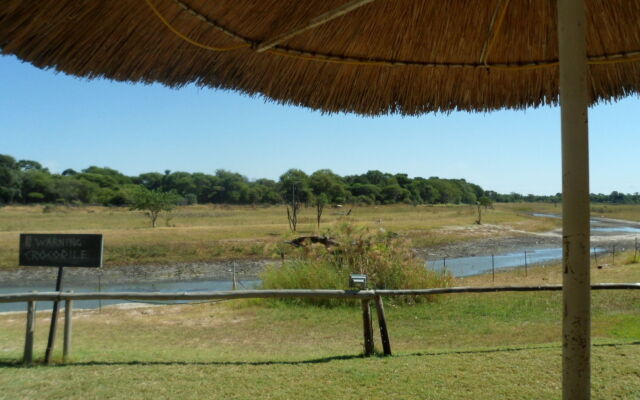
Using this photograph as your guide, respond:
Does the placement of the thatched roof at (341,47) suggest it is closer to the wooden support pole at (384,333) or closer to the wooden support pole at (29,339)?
the wooden support pole at (384,333)

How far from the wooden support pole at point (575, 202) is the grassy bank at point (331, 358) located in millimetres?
2053

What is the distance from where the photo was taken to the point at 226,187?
70000mm

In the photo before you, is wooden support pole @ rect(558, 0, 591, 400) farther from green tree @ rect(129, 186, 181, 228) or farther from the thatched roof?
green tree @ rect(129, 186, 181, 228)

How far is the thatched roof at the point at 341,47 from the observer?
5.83 ft

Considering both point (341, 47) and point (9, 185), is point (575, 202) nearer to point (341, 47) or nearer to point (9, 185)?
point (341, 47)

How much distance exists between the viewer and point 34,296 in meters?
4.32

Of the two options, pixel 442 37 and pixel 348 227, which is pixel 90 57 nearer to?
pixel 442 37

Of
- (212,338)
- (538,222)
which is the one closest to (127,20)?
(212,338)

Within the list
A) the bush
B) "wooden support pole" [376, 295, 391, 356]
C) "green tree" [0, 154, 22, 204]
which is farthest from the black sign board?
"green tree" [0, 154, 22, 204]

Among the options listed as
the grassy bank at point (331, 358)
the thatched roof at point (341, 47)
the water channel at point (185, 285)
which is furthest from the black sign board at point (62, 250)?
the water channel at point (185, 285)

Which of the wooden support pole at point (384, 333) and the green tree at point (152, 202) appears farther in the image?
the green tree at point (152, 202)

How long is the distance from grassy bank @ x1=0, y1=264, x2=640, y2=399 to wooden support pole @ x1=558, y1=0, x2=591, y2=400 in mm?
2053

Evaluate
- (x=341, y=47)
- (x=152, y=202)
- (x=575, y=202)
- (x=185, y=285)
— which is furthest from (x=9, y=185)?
(x=575, y=202)

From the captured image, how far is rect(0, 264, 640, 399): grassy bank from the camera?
3479mm
